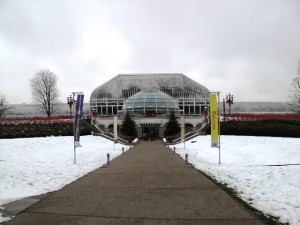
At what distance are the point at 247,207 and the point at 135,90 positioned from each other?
2202 inches

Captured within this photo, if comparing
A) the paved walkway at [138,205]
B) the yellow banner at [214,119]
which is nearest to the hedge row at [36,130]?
the yellow banner at [214,119]

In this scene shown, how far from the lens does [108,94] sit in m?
61.8

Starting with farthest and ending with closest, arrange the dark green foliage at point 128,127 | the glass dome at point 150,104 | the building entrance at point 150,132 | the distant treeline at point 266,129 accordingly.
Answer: the glass dome at point 150,104 → the building entrance at point 150,132 → the dark green foliage at point 128,127 → the distant treeline at point 266,129

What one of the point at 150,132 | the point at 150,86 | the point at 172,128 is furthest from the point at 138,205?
the point at 150,86

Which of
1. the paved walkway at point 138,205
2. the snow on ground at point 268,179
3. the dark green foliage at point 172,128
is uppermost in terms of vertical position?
the dark green foliage at point 172,128

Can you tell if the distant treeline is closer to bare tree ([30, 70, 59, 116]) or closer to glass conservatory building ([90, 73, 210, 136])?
glass conservatory building ([90, 73, 210, 136])

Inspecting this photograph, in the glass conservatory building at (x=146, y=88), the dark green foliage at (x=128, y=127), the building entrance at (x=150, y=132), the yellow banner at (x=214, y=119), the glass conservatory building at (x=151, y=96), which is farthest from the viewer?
the glass conservatory building at (x=146, y=88)

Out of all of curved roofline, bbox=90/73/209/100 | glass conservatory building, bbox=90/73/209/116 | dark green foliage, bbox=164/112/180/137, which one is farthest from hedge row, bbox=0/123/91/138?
curved roofline, bbox=90/73/209/100

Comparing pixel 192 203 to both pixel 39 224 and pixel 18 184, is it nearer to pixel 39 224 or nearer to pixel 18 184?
pixel 39 224

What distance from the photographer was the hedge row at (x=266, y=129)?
29019mm

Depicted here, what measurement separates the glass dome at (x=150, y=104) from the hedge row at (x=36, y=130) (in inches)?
485

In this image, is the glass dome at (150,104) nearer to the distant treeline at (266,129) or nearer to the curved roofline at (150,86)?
the curved roofline at (150,86)

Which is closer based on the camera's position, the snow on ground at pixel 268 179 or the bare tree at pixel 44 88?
the snow on ground at pixel 268 179

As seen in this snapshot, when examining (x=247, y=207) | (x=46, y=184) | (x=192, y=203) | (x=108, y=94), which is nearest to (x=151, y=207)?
(x=192, y=203)
